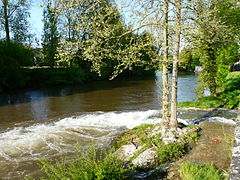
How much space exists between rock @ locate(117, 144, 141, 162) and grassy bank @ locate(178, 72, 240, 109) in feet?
24.8

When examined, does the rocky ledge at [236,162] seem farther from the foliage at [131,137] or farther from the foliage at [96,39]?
the foliage at [131,137]

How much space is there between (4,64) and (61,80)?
7.47m

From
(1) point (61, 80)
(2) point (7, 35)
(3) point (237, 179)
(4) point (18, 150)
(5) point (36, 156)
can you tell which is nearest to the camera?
(3) point (237, 179)

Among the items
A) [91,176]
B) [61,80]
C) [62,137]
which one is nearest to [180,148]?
[91,176]

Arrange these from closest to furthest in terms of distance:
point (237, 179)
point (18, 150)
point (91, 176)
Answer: point (237, 179) < point (91, 176) < point (18, 150)

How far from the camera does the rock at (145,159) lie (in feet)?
17.9

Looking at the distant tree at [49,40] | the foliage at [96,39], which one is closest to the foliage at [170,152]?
the foliage at [96,39]

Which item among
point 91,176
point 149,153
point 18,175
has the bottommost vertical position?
point 18,175

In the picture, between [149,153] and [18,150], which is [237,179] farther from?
[18,150]

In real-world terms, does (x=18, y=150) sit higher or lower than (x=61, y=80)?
lower

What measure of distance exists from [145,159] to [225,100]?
9.84 m

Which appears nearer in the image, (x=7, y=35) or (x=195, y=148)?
(x=195, y=148)

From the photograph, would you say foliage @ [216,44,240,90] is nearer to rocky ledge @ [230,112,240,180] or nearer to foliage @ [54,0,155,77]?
foliage @ [54,0,155,77]

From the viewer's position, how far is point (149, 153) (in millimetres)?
5859
